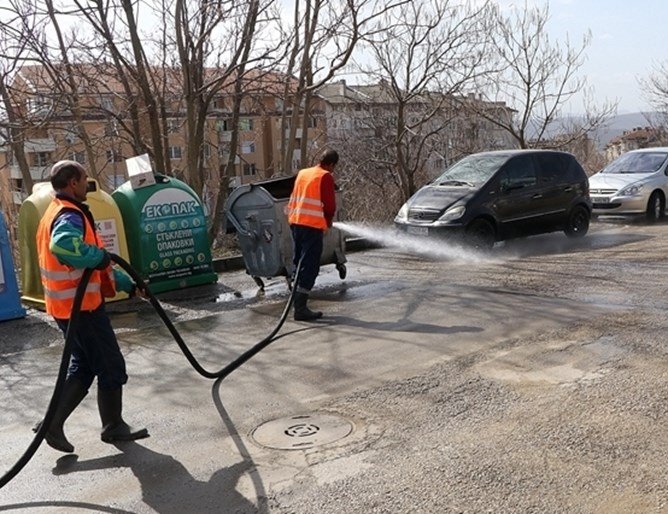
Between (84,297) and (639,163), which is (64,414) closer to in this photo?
(84,297)

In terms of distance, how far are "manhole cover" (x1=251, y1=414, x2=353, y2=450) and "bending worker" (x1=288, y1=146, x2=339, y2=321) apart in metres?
2.81

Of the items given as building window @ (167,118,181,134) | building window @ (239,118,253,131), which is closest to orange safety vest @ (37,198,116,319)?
building window @ (167,118,181,134)

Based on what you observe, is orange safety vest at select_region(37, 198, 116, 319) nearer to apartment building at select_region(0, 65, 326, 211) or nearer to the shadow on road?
the shadow on road

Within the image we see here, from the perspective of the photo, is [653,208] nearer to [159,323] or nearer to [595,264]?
[595,264]

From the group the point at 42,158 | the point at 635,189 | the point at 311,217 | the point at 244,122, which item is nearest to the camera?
the point at 311,217

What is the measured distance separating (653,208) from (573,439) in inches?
493

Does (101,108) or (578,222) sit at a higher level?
(101,108)

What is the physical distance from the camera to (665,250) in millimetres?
10875

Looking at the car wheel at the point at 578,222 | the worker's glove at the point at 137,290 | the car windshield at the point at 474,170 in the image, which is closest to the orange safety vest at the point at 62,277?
the worker's glove at the point at 137,290

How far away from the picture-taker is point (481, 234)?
1156 centimetres

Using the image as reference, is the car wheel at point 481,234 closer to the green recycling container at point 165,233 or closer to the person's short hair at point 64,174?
the green recycling container at point 165,233

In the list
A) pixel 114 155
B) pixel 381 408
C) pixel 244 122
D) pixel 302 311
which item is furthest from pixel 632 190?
pixel 381 408

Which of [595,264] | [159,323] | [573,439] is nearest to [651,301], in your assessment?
[595,264]

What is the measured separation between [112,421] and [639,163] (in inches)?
578
